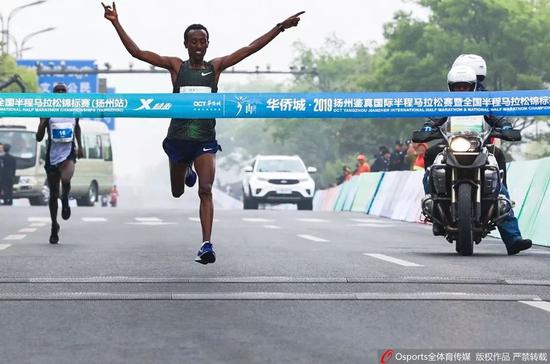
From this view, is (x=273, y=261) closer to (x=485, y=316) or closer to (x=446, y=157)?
(x=446, y=157)

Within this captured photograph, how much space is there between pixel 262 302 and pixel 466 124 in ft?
17.5

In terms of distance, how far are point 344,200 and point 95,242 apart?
24.0 metres

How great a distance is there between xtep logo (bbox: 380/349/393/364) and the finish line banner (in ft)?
23.3

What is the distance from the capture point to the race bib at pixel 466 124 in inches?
539

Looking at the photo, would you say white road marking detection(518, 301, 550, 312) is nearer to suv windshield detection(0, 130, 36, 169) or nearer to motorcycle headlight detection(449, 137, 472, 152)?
motorcycle headlight detection(449, 137, 472, 152)

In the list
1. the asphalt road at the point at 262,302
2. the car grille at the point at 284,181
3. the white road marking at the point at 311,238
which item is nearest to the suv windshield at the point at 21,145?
the car grille at the point at 284,181

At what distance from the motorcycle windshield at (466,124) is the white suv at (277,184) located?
2806cm

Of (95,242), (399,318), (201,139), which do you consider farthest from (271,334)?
(95,242)

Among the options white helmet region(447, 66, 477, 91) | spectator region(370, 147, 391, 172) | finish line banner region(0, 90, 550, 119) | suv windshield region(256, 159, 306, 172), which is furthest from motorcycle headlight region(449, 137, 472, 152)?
suv windshield region(256, 159, 306, 172)

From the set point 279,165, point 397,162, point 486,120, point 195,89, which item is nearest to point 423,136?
point 486,120

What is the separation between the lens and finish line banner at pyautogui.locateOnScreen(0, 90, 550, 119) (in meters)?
13.8

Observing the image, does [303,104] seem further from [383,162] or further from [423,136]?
[383,162]

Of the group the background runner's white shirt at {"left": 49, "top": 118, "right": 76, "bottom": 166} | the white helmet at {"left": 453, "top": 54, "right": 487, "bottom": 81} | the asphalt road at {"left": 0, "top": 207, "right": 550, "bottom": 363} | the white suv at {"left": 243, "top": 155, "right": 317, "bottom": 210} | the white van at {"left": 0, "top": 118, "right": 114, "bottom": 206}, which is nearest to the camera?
the asphalt road at {"left": 0, "top": 207, "right": 550, "bottom": 363}

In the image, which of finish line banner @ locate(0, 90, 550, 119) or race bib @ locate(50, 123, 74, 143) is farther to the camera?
race bib @ locate(50, 123, 74, 143)
